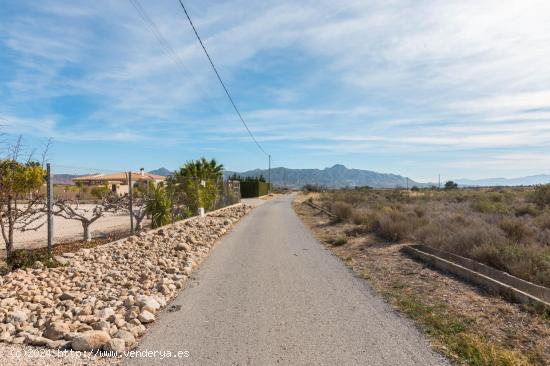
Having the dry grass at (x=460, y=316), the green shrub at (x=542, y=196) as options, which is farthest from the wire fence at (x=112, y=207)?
the green shrub at (x=542, y=196)

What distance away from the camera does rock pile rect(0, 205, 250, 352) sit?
492 centimetres

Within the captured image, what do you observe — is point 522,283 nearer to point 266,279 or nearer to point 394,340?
point 394,340

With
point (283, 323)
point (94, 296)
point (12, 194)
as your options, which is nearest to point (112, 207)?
point (12, 194)

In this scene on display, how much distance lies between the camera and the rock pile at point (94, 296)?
4922 mm

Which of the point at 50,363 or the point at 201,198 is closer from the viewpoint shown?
the point at 50,363

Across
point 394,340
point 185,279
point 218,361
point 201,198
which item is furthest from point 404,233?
point 201,198

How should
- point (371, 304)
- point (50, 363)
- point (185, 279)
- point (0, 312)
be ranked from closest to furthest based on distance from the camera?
1. point (50, 363)
2. point (0, 312)
3. point (371, 304)
4. point (185, 279)

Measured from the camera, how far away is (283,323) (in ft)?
18.6

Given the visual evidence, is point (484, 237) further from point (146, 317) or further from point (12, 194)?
point (12, 194)

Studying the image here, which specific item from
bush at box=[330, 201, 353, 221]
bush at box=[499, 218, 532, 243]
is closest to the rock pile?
bush at box=[499, 218, 532, 243]

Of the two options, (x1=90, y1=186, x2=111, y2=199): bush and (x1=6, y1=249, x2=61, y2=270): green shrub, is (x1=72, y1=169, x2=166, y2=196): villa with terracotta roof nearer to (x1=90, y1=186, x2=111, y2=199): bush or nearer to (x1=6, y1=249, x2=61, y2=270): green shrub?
(x1=90, y1=186, x2=111, y2=199): bush

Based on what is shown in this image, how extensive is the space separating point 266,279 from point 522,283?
4.40 meters

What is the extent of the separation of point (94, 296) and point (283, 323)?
9.95 ft

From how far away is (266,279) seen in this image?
330 inches
